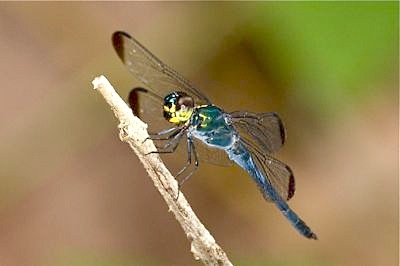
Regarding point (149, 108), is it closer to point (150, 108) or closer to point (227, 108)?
point (150, 108)

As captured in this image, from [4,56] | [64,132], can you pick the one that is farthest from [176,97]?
[4,56]

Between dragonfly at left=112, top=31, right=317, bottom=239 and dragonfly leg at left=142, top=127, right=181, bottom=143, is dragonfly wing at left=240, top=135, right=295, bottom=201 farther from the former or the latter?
dragonfly leg at left=142, top=127, right=181, bottom=143

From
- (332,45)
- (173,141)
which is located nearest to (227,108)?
(332,45)

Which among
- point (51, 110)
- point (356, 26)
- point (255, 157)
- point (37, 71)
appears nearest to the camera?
point (255, 157)

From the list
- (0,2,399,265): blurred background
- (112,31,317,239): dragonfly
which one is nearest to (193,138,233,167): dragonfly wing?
(112,31,317,239): dragonfly

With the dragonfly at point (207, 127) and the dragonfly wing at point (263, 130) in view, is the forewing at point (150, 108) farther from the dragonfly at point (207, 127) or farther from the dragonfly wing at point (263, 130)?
the dragonfly wing at point (263, 130)

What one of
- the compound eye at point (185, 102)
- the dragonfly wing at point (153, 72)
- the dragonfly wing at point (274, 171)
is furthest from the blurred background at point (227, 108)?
the compound eye at point (185, 102)

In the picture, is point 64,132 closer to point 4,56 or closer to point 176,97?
point 4,56
